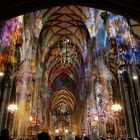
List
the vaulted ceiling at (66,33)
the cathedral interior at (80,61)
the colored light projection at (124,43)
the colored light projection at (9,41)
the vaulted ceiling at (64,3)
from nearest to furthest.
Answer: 1. the vaulted ceiling at (64,3)
2. the colored light projection at (9,41)
3. the cathedral interior at (80,61)
4. the colored light projection at (124,43)
5. the vaulted ceiling at (66,33)

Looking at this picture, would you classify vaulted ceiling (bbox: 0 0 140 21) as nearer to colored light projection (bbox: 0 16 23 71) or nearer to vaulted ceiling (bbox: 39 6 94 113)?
colored light projection (bbox: 0 16 23 71)

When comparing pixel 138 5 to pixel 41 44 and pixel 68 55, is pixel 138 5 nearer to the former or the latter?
pixel 68 55

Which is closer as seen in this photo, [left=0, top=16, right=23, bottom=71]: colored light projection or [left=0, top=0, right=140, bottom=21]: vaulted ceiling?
[left=0, top=0, right=140, bottom=21]: vaulted ceiling

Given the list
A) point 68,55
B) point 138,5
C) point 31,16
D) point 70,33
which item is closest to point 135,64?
point 138,5

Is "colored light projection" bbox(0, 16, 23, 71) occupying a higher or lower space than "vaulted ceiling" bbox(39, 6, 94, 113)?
lower

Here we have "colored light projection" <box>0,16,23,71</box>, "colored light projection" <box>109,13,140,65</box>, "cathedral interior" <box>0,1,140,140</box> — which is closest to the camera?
"colored light projection" <box>0,16,23,71</box>

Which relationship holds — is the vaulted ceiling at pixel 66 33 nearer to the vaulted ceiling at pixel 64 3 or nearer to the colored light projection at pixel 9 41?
the colored light projection at pixel 9 41

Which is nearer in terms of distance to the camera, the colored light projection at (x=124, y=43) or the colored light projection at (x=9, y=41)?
the colored light projection at (x=9, y=41)

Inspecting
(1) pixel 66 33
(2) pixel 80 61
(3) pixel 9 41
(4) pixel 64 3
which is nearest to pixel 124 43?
(4) pixel 64 3

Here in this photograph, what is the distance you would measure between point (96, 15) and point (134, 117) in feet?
40.3

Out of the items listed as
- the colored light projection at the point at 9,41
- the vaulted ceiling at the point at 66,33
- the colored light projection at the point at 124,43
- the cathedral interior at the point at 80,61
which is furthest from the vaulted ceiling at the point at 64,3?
the vaulted ceiling at the point at 66,33

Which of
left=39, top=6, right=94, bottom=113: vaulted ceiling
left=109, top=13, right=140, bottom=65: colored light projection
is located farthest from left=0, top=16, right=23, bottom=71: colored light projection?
left=39, top=6, right=94, bottom=113: vaulted ceiling

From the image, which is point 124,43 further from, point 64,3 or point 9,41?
point 9,41

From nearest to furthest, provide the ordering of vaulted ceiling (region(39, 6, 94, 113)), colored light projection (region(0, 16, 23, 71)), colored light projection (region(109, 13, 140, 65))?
colored light projection (region(0, 16, 23, 71)), colored light projection (region(109, 13, 140, 65)), vaulted ceiling (region(39, 6, 94, 113))
